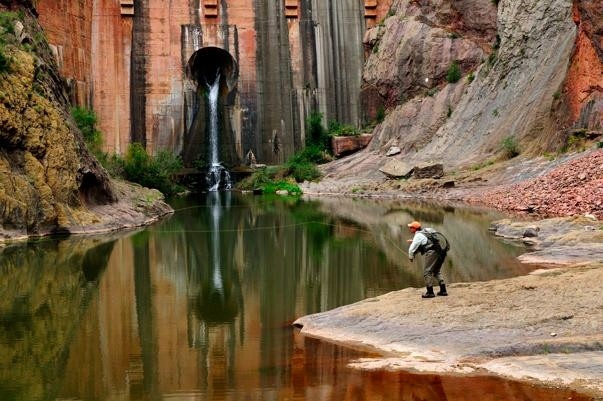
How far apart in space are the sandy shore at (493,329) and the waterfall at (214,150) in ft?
116

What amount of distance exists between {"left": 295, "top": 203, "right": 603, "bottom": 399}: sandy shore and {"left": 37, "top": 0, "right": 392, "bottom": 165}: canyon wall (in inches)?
1467

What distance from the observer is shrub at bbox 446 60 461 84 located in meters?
43.4

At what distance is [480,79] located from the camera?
134ft

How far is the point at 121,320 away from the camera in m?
12.0

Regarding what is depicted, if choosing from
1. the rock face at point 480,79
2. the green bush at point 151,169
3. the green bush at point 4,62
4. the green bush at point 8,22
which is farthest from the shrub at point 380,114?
the green bush at point 4,62

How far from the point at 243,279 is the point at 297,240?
647 cm

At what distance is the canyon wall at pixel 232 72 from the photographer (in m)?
46.2

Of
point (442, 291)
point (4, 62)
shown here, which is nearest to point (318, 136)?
point (4, 62)

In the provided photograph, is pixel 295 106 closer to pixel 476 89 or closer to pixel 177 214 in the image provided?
pixel 476 89

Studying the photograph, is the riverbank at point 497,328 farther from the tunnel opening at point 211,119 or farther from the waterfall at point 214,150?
the tunnel opening at point 211,119

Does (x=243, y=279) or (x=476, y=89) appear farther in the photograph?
(x=476, y=89)

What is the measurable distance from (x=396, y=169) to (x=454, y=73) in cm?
883

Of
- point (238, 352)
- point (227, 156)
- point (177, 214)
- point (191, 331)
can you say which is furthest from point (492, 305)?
point (227, 156)

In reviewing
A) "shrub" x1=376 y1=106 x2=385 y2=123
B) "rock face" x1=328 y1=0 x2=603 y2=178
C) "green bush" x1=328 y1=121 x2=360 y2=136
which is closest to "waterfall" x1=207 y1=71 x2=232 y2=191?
"rock face" x1=328 y1=0 x2=603 y2=178
